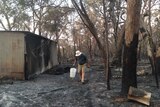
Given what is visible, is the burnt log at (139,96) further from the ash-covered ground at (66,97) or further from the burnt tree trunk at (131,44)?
the burnt tree trunk at (131,44)

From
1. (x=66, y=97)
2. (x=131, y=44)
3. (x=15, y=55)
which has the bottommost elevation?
(x=66, y=97)

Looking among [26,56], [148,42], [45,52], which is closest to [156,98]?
[148,42]

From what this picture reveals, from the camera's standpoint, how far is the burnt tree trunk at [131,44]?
9.98 m

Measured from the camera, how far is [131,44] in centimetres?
1018

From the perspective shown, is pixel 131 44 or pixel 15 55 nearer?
pixel 131 44

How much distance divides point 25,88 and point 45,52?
10206 millimetres

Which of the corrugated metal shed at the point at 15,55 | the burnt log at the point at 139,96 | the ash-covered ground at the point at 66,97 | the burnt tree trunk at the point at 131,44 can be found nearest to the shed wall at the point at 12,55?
the corrugated metal shed at the point at 15,55

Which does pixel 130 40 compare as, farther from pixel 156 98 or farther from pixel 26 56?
pixel 26 56

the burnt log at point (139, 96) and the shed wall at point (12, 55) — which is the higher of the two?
the shed wall at point (12, 55)

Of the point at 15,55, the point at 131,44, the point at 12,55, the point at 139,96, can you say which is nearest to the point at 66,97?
the point at 139,96

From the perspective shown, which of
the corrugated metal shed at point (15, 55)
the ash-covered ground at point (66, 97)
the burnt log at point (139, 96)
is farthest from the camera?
the corrugated metal shed at point (15, 55)

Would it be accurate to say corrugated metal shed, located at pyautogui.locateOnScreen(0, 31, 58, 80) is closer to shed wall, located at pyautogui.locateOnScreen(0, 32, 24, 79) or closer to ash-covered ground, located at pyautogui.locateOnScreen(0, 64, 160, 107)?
shed wall, located at pyautogui.locateOnScreen(0, 32, 24, 79)

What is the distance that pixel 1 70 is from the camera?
55.3 ft

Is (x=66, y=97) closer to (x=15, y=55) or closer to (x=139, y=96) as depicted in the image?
(x=139, y=96)
